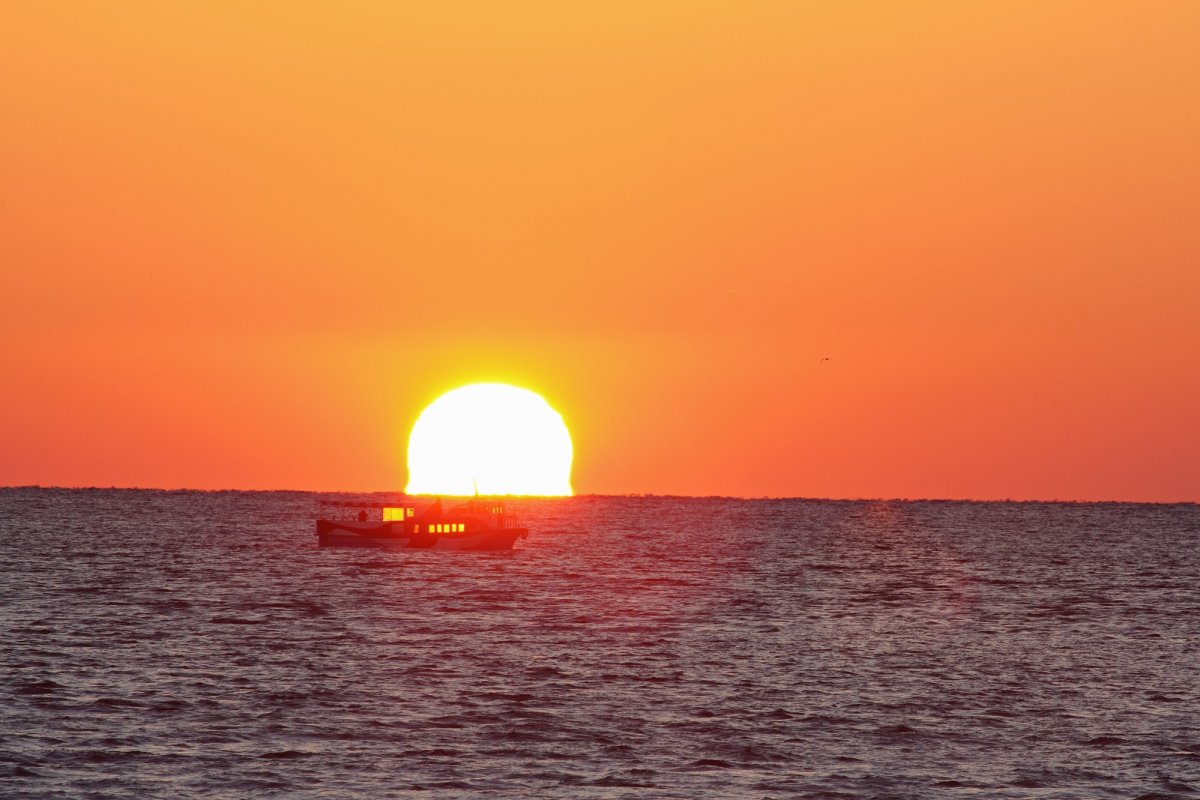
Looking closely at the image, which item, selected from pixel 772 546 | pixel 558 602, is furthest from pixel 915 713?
pixel 772 546

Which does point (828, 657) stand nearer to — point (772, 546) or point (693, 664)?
point (693, 664)

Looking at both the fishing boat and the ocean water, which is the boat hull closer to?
→ the fishing boat

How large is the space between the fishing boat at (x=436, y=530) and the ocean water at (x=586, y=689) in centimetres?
2708

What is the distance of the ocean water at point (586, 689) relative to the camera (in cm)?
3672

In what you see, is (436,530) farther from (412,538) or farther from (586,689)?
(586,689)

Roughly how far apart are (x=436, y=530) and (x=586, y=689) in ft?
264

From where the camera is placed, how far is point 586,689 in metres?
50.0

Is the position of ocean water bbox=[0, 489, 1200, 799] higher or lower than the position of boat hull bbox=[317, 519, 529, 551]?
lower

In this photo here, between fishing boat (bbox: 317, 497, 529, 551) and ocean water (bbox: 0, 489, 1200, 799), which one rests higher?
fishing boat (bbox: 317, 497, 529, 551)

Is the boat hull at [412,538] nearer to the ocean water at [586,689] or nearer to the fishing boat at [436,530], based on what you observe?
the fishing boat at [436,530]

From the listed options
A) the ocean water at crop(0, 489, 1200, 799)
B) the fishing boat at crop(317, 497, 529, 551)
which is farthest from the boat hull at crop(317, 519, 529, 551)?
the ocean water at crop(0, 489, 1200, 799)

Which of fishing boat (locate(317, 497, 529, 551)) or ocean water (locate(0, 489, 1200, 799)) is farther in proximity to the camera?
fishing boat (locate(317, 497, 529, 551))

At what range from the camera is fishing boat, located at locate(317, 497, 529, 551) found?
129500mm

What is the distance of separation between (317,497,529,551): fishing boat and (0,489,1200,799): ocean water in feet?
88.9
